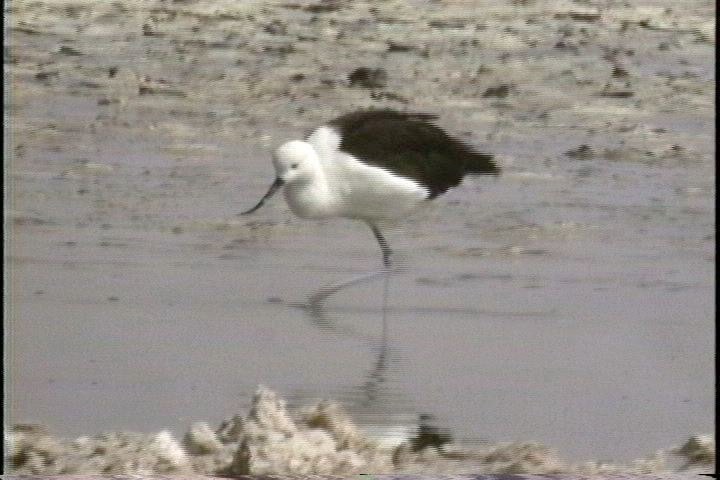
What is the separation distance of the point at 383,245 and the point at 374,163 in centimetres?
15

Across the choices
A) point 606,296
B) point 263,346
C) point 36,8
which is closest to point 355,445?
point 263,346

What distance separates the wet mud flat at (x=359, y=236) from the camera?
13.0ft

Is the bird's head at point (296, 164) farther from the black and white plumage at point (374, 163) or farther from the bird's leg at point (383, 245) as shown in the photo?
the bird's leg at point (383, 245)

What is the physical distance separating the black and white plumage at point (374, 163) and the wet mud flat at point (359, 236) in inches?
1.1

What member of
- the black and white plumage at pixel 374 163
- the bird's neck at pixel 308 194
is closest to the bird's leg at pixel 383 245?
the black and white plumage at pixel 374 163

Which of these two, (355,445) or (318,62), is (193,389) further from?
(318,62)

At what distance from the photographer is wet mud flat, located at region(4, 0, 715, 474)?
3963mm

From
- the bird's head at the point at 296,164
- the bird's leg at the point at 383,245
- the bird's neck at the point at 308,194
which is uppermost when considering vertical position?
the bird's head at the point at 296,164

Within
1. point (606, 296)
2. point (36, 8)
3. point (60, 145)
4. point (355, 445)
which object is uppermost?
point (36, 8)

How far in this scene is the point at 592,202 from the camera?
4.13 m

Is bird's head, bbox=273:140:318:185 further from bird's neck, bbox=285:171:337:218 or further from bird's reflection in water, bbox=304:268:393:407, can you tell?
bird's reflection in water, bbox=304:268:393:407

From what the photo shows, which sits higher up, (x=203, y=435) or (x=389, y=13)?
(x=389, y=13)

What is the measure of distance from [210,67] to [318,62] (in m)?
0.20

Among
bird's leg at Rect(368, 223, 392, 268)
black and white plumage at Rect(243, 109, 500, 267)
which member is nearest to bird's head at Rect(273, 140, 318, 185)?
black and white plumage at Rect(243, 109, 500, 267)
